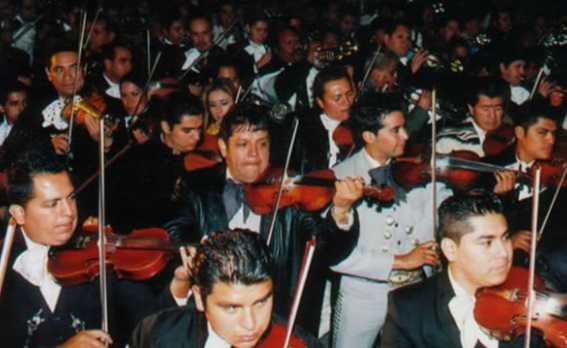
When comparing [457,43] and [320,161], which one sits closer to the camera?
[320,161]

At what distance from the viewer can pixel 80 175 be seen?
5.51 meters

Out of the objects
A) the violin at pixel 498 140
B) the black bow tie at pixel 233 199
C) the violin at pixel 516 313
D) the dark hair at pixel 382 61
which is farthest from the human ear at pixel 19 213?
the dark hair at pixel 382 61

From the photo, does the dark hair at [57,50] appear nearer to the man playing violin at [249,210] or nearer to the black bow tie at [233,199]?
the man playing violin at [249,210]

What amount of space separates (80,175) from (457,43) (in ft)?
18.1

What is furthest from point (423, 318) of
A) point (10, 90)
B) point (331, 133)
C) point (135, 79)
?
point (10, 90)

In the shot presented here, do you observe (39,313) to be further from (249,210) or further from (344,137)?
(344,137)

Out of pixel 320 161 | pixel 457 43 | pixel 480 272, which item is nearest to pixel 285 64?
pixel 457 43

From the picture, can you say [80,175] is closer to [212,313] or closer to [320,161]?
[320,161]

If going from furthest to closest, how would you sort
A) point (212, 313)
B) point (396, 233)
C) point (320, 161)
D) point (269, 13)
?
1. point (269, 13)
2. point (320, 161)
3. point (396, 233)
4. point (212, 313)

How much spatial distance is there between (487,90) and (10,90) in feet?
12.5

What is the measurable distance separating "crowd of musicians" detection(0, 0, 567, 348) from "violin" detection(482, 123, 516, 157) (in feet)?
0.06

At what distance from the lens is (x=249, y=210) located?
14.9 ft

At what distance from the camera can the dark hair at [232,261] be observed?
118 inches

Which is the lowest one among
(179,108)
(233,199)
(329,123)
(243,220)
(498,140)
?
(243,220)
